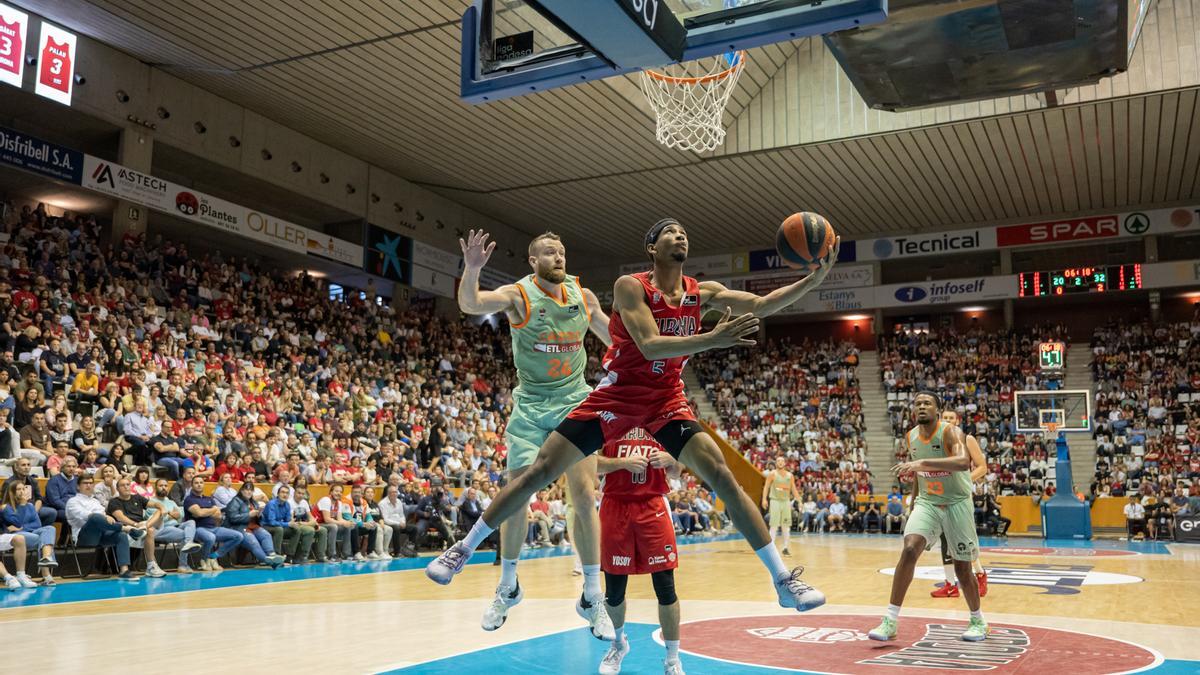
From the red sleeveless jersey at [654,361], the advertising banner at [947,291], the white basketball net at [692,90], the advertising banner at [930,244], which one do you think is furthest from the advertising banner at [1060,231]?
the red sleeveless jersey at [654,361]

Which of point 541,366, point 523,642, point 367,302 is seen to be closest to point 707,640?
point 523,642

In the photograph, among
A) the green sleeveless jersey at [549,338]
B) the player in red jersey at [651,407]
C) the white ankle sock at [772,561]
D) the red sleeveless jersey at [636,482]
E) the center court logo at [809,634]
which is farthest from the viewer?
the center court logo at [809,634]

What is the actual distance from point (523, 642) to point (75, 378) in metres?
10.7

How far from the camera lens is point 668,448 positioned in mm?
4746

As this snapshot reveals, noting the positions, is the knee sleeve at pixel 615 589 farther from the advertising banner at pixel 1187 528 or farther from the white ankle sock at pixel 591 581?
the advertising banner at pixel 1187 528

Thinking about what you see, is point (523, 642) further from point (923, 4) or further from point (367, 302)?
point (367, 302)

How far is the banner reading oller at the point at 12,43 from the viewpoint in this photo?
16062 millimetres

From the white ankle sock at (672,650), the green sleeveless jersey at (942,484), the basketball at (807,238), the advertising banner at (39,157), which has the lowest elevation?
the white ankle sock at (672,650)

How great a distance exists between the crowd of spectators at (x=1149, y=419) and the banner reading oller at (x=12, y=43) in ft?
82.7

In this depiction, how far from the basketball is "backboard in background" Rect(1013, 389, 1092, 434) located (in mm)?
20052

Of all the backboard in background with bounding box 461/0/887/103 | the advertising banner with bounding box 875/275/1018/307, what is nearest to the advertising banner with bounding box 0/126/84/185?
the backboard in background with bounding box 461/0/887/103

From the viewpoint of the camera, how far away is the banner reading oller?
52.7 ft

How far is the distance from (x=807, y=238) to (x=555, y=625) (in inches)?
151

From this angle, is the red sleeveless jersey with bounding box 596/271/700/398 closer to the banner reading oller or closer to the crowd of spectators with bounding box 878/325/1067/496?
the banner reading oller
